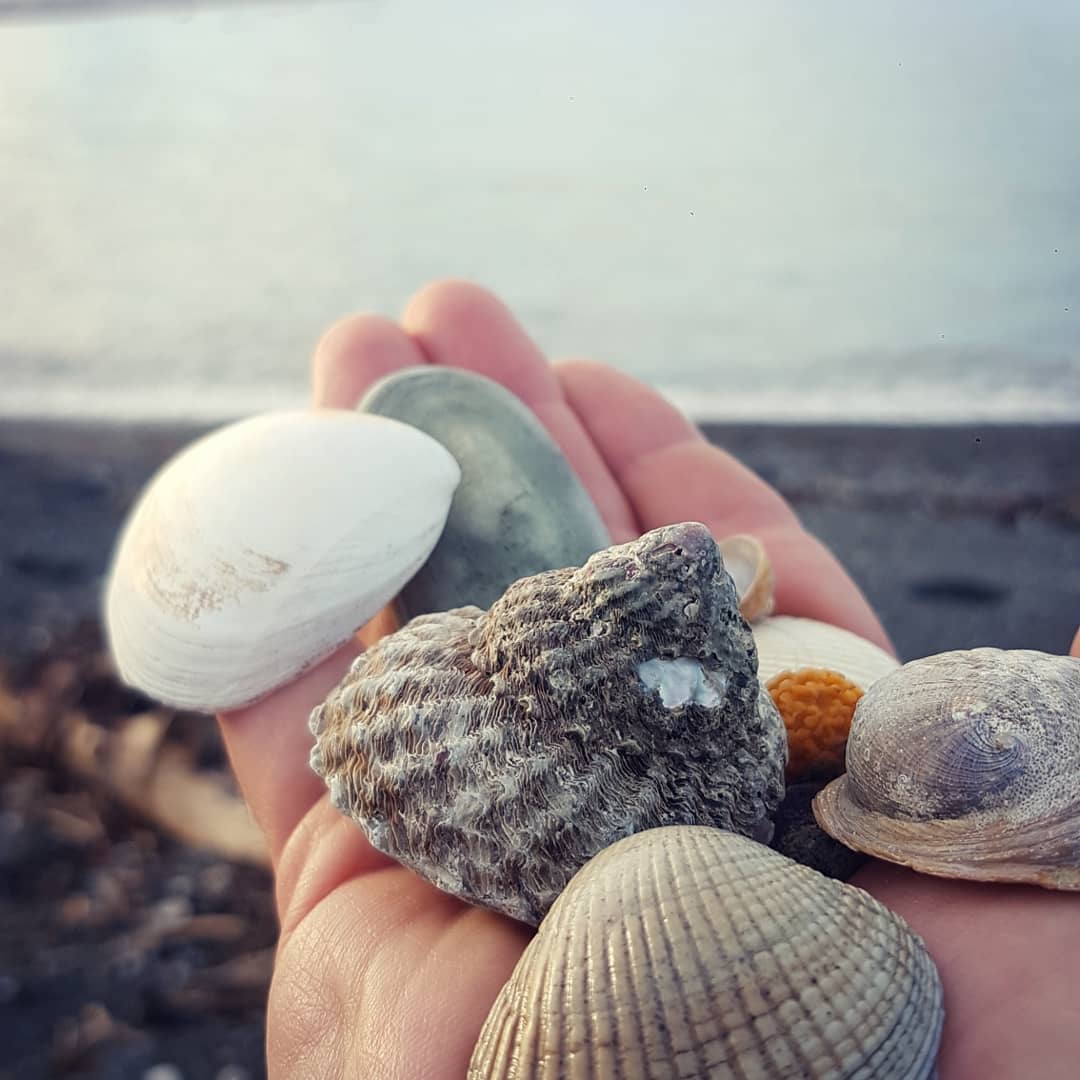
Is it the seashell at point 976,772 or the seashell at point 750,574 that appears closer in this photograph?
the seashell at point 976,772

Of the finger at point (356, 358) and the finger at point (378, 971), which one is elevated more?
the finger at point (356, 358)

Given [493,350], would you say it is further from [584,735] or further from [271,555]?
[584,735]

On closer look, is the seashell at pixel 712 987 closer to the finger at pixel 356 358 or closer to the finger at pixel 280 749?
the finger at pixel 280 749

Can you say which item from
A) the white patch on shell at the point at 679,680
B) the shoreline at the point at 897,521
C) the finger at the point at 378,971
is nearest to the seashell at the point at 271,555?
the finger at the point at 378,971

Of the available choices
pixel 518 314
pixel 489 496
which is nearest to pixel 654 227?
pixel 518 314

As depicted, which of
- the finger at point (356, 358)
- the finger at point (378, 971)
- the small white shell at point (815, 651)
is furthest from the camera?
the finger at point (356, 358)

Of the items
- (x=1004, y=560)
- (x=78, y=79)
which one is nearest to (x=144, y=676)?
(x=1004, y=560)

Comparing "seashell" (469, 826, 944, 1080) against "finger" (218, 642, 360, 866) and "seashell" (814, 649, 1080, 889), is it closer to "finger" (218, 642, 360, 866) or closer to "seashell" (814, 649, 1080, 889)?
"seashell" (814, 649, 1080, 889)

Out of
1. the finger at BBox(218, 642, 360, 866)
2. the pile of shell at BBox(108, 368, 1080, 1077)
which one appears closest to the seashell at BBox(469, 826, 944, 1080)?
the pile of shell at BBox(108, 368, 1080, 1077)
